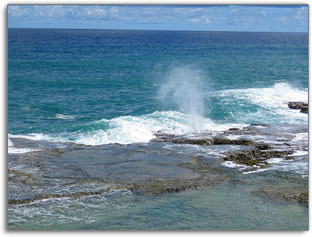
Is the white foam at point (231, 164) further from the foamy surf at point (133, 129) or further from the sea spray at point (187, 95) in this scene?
the sea spray at point (187, 95)

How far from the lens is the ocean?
39.9ft

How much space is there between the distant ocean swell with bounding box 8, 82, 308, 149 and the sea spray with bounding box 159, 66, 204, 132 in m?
0.40

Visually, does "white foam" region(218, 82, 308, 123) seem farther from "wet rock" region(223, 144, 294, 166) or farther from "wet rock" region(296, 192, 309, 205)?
"wet rock" region(296, 192, 309, 205)

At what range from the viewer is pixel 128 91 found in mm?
33625

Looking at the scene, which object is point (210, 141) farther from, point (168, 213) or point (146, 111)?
point (146, 111)

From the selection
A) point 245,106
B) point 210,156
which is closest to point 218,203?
point 210,156

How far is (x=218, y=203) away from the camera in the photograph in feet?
43.3

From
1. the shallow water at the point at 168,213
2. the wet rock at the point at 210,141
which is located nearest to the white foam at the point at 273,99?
the wet rock at the point at 210,141

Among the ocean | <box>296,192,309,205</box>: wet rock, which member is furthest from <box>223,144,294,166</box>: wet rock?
<box>296,192,309,205</box>: wet rock

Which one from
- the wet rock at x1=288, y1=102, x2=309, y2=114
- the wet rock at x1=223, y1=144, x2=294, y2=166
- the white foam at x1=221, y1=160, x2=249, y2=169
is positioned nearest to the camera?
the white foam at x1=221, y1=160, x2=249, y2=169

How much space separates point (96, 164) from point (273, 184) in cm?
580

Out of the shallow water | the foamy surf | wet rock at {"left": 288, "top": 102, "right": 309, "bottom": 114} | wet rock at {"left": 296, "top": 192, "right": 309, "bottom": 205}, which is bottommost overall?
the shallow water

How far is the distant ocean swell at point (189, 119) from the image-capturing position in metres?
21.5

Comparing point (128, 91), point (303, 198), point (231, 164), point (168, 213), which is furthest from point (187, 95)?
point (168, 213)
